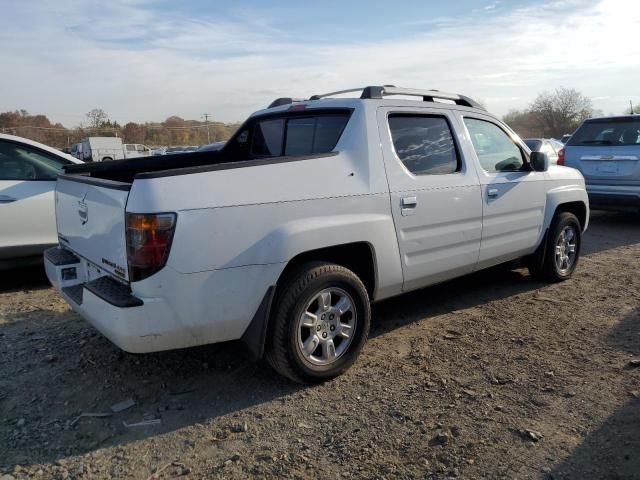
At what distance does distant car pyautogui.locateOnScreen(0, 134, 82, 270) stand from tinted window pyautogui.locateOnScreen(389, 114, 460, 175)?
3.70 metres

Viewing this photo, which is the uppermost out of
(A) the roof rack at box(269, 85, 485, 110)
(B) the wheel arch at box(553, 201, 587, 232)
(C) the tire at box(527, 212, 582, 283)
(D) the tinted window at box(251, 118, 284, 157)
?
(A) the roof rack at box(269, 85, 485, 110)

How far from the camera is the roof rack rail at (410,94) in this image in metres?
3.92

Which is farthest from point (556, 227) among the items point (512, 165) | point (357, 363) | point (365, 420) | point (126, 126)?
point (126, 126)

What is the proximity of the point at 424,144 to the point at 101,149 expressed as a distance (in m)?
37.9

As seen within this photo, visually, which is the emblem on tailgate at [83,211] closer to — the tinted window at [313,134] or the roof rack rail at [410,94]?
the tinted window at [313,134]

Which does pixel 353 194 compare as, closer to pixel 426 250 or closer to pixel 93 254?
pixel 426 250

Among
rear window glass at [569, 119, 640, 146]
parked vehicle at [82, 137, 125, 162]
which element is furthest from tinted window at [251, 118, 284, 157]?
parked vehicle at [82, 137, 125, 162]

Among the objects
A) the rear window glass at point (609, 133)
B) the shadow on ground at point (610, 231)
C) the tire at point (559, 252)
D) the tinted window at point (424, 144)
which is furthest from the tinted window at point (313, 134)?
the rear window glass at point (609, 133)

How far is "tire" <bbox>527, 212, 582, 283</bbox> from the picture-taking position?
5.45m

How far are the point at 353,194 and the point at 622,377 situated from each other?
7.02 ft

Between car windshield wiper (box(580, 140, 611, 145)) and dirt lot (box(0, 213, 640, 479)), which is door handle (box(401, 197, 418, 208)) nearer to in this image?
dirt lot (box(0, 213, 640, 479))

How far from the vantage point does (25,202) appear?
212 inches

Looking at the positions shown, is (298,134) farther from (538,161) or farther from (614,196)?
(614,196)

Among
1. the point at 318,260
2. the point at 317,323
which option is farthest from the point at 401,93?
the point at 317,323
